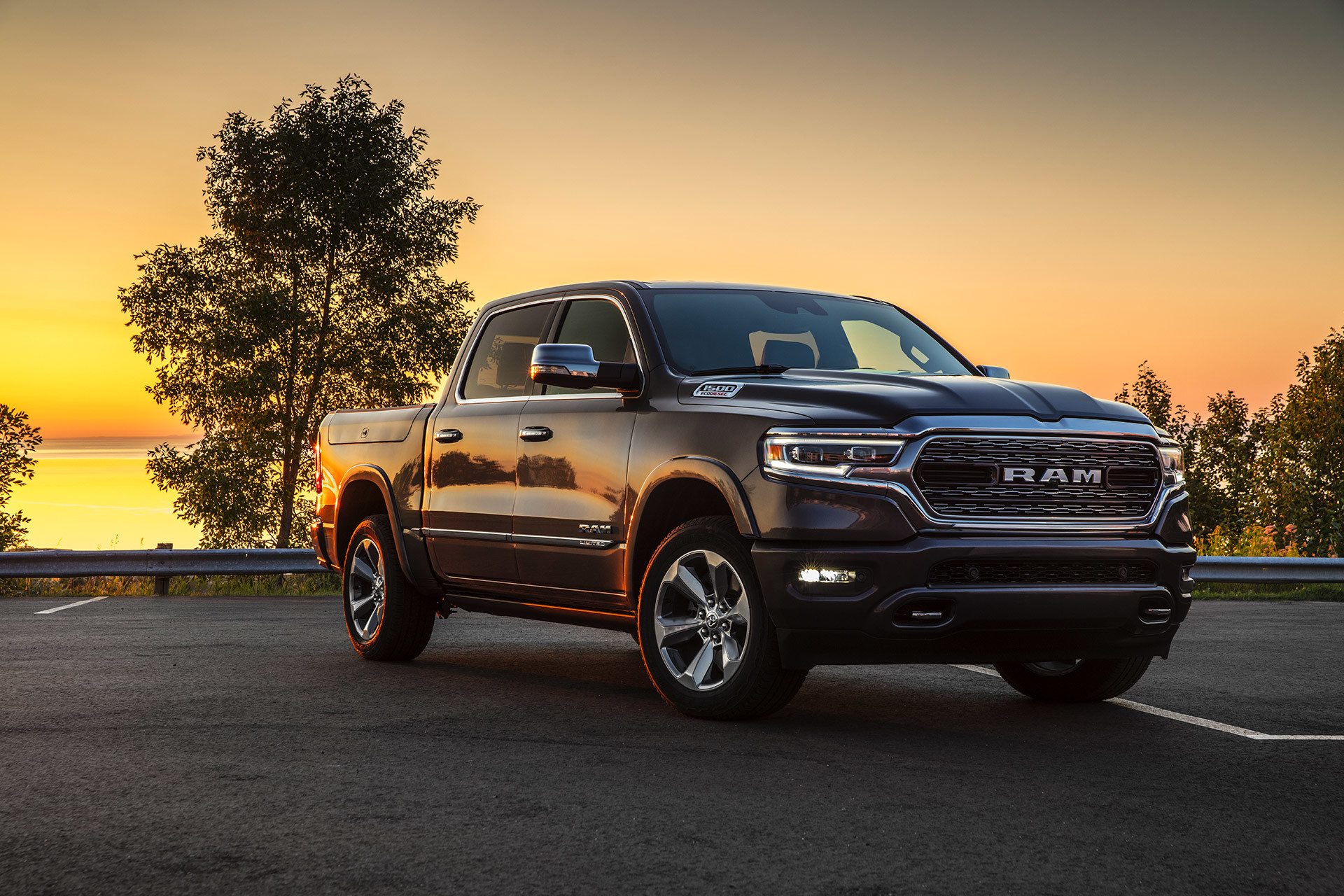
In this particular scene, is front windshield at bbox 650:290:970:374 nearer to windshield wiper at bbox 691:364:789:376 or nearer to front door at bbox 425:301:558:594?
windshield wiper at bbox 691:364:789:376

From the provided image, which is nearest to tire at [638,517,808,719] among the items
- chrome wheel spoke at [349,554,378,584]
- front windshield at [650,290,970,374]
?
front windshield at [650,290,970,374]

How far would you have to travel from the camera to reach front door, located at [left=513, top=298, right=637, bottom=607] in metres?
6.61

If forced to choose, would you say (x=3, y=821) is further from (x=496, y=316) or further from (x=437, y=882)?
(x=496, y=316)

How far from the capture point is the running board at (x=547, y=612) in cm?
676

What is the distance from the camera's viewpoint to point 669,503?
6.43 meters

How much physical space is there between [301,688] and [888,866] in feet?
13.9

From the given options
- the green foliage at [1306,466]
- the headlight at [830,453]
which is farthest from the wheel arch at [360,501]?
the green foliage at [1306,466]

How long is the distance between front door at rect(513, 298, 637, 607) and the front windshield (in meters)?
0.32

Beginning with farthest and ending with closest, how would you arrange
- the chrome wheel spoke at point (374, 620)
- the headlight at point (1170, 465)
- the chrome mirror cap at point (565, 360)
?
1. the chrome wheel spoke at point (374, 620)
2. the chrome mirror cap at point (565, 360)
3. the headlight at point (1170, 465)

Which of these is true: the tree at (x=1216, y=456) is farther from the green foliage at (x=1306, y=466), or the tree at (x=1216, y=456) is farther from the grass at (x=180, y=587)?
the grass at (x=180, y=587)

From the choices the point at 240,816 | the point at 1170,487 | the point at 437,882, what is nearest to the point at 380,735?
the point at 240,816

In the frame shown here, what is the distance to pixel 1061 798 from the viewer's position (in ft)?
15.2

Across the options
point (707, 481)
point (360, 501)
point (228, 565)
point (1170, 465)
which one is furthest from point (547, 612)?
point (228, 565)

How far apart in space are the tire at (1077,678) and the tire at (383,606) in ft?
11.7
